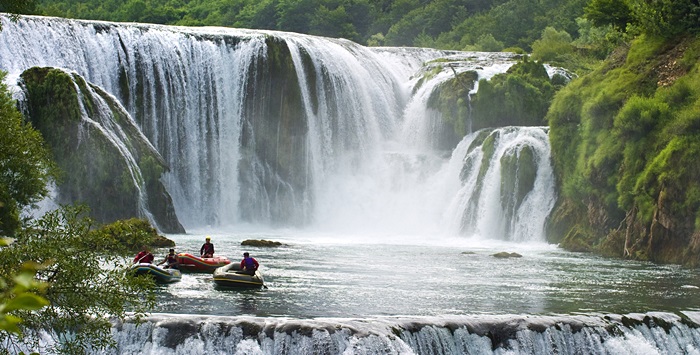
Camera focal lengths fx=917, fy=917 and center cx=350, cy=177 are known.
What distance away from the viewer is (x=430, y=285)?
74.8ft

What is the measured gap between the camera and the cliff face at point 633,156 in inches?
1175

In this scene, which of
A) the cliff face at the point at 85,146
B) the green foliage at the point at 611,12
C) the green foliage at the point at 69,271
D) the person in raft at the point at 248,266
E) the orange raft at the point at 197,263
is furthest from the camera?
the green foliage at the point at 611,12

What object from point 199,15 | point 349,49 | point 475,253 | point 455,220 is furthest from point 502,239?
point 199,15

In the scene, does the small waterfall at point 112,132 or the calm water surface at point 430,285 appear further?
the small waterfall at point 112,132

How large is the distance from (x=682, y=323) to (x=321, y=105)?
31.7m

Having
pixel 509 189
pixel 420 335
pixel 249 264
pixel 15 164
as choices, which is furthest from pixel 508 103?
A: pixel 420 335

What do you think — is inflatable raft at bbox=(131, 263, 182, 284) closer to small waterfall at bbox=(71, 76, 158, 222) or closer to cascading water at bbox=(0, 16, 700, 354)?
cascading water at bbox=(0, 16, 700, 354)

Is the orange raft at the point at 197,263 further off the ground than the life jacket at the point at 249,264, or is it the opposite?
the life jacket at the point at 249,264

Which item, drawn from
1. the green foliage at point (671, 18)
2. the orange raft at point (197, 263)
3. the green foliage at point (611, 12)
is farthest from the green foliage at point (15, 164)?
the green foliage at point (611, 12)

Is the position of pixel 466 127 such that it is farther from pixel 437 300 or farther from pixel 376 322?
pixel 376 322

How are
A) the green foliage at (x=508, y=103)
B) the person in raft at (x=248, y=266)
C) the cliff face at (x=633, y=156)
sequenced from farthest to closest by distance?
the green foliage at (x=508, y=103) → the cliff face at (x=633, y=156) → the person in raft at (x=248, y=266)

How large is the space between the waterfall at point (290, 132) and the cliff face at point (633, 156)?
2.38 m

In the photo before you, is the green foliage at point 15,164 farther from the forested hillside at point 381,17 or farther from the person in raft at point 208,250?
the forested hillside at point 381,17

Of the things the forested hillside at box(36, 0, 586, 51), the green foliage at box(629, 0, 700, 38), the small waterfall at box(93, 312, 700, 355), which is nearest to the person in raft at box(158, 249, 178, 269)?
the small waterfall at box(93, 312, 700, 355)
